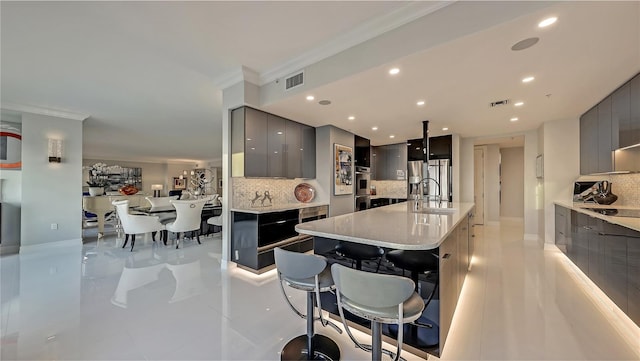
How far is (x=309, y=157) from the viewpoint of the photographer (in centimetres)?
503

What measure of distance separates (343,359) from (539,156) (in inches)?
225

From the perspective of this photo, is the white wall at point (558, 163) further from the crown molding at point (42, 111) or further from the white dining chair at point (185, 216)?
the crown molding at point (42, 111)

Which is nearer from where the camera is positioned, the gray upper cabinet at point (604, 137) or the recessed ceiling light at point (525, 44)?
the recessed ceiling light at point (525, 44)

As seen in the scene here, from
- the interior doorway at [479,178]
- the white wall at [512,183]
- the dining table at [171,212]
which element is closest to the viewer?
the dining table at [171,212]

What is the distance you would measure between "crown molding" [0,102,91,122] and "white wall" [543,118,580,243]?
30.6 ft

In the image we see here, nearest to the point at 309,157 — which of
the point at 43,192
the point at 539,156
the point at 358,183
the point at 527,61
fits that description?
the point at 358,183

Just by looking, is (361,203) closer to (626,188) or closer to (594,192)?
(594,192)

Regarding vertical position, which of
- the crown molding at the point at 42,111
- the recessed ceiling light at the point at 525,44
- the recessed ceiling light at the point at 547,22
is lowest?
the recessed ceiling light at the point at 525,44

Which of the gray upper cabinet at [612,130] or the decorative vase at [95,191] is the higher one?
the gray upper cabinet at [612,130]

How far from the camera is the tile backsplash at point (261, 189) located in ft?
12.6

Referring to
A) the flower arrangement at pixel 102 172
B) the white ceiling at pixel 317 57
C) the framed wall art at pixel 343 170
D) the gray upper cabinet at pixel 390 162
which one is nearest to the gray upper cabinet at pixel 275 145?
the white ceiling at pixel 317 57

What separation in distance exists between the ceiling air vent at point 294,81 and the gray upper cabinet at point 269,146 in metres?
0.74

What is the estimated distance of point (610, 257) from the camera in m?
2.46

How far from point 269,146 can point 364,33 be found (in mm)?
2244
